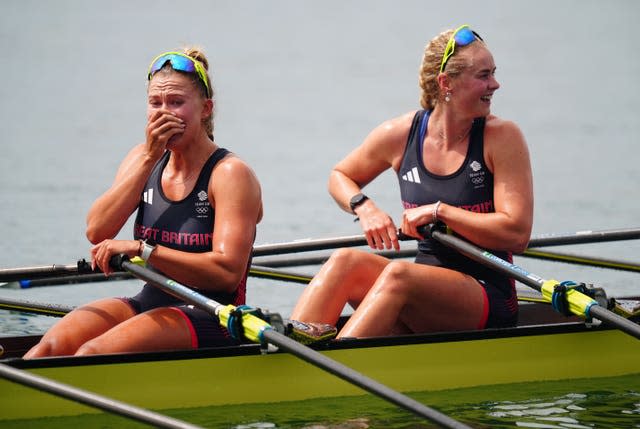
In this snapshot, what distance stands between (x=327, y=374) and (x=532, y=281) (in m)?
0.91

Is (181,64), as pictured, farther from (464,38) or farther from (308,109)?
(308,109)

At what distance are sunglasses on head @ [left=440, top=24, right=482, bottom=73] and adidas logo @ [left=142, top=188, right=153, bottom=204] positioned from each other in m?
1.32

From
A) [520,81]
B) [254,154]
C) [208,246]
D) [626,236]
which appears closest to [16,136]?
[254,154]

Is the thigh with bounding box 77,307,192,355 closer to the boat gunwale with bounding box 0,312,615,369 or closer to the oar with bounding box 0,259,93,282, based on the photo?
the boat gunwale with bounding box 0,312,615,369

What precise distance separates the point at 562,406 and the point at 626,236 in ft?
5.52

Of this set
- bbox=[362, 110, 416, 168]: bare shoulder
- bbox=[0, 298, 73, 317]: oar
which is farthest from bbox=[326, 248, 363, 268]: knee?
bbox=[0, 298, 73, 317]: oar

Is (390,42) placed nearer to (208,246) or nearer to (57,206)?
(57,206)

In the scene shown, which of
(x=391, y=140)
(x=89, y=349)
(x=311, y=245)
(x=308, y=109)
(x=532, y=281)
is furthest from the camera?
(x=308, y=109)

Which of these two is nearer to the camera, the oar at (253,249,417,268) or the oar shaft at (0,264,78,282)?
the oar shaft at (0,264,78,282)

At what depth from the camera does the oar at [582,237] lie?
701cm

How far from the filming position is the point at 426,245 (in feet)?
18.9

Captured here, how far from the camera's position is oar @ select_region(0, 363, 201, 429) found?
4336 millimetres

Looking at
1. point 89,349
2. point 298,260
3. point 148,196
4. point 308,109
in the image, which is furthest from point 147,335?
point 308,109

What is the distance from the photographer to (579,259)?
7.19 meters
